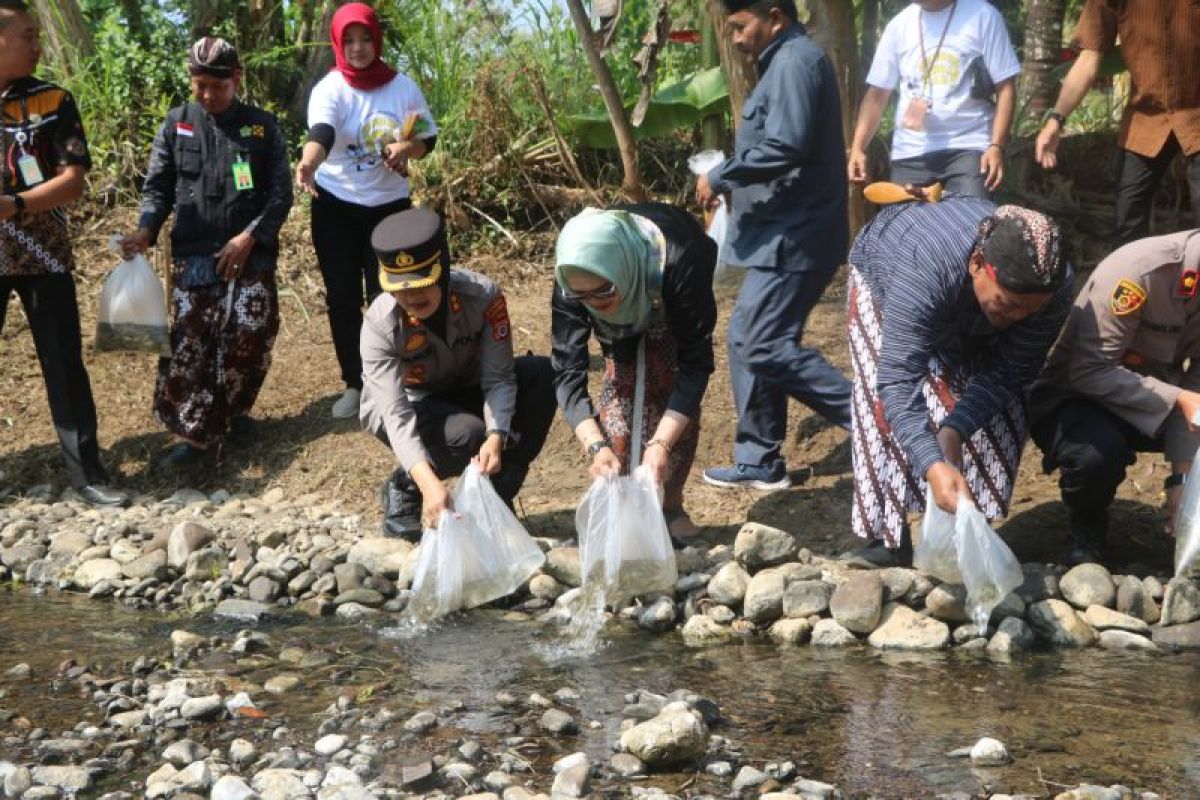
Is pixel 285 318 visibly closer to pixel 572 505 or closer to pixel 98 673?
pixel 572 505

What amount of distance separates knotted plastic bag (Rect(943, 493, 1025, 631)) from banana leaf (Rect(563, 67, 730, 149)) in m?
3.90

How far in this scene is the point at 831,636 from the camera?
4.34 meters

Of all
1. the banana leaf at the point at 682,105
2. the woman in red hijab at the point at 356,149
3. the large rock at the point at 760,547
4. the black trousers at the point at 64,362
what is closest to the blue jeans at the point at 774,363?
the large rock at the point at 760,547

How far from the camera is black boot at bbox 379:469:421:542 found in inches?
208

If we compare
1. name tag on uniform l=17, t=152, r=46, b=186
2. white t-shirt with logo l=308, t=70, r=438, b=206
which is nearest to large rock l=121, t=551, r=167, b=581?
name tag on uniform l=17, t=152, r=46, b=186

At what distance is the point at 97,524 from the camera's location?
5762 millimetres

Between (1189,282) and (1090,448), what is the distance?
0.57m

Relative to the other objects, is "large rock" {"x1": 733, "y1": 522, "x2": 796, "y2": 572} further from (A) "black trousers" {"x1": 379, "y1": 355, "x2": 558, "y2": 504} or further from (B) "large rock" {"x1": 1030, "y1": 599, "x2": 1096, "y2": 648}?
(A) "black trousers" {"x1": 379, "y1": 355, "x2": 558, "y2": 504}

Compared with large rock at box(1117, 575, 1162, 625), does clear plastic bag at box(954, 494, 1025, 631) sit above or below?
above

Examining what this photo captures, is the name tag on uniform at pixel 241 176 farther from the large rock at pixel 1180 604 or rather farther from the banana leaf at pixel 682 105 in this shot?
the large rock at pixel 1180 604

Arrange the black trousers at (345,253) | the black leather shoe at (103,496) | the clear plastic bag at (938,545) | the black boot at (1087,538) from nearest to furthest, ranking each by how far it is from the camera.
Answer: the clear plastic bag at (938,545) → the black boot at (1087,538) → the black leather shoe at (103,496) → the black trousers at (345,253)

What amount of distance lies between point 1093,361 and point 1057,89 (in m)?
4.10

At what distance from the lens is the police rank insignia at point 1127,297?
13.9ft

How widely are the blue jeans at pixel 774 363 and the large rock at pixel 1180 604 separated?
1.25 meters
